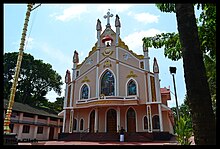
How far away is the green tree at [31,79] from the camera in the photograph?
111 ft

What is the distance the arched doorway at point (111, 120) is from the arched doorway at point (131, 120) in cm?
143

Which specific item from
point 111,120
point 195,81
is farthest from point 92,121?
point 195,81

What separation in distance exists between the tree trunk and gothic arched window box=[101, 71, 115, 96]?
56.0ft

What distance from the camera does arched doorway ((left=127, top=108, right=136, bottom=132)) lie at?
19.4 metres

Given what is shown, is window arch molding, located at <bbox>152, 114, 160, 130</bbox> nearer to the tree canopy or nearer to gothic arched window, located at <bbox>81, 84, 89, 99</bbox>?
gothic arched window, located at <bbox>81, 84, 89, 99</bbox>

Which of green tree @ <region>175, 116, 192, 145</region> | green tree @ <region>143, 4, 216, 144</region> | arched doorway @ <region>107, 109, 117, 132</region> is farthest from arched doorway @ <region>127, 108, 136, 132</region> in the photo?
green tree @ <region>143, 4, 216, 144</region>

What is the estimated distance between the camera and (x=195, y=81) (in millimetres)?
3494

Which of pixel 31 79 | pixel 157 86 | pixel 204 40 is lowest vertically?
pixel 204 40

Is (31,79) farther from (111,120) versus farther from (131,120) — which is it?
(131,120)

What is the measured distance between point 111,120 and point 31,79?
2155 cm

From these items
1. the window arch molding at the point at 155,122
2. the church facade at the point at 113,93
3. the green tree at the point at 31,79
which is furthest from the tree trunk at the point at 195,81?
the green tree at the point at 31,79

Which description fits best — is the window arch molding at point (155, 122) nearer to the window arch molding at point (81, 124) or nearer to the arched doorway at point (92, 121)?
the arched doorway at point (92, 121)

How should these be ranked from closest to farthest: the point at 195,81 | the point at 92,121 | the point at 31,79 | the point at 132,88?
the point at 195,81, the point at 132,88, the point at 92,121, the point at 31,79

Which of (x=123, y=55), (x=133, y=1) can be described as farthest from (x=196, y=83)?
(x=123, y=55)
